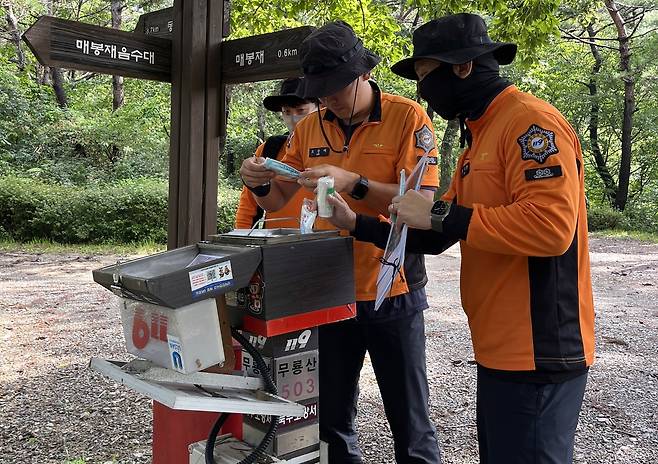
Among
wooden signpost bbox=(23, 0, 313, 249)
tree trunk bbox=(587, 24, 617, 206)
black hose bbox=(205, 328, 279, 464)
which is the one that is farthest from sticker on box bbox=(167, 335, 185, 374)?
tree trunk bbox=(587, 24, 617, 206)

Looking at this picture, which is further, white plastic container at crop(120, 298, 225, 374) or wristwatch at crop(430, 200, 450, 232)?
wristwatch at crop(430, 200, 450, 232)

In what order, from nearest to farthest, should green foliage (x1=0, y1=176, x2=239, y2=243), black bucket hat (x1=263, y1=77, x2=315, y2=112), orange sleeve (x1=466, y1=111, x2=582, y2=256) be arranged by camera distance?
orange sleeve (x1=466, y1=111, x2=582, y2=256) → black bucket hat (x1=263, y1=77, x2=315, y2=112) → green foliage (x1=0, y1=176, x2=239, y2=243)

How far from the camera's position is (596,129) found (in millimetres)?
19188

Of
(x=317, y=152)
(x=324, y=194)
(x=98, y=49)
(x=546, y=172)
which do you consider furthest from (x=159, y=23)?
(x=546, y=172)

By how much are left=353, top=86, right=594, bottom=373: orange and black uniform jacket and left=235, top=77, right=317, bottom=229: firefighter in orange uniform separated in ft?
4.25

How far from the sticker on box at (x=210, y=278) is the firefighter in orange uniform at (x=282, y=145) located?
1.30 meters

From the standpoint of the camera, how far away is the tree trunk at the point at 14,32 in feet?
54.4

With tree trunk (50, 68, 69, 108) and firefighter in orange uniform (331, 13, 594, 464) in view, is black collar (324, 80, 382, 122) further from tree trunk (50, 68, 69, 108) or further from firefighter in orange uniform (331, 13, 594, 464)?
tree trunk (50, 68, 69, 108)

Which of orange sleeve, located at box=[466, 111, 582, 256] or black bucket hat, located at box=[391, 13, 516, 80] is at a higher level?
black bucket hat, located at box=[391, 13, 516, 80]

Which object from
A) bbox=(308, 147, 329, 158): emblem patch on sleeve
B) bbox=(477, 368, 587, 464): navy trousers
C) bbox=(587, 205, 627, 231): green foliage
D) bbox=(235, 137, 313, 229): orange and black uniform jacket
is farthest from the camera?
bbox=(587, 205, 627, 231): green foliage

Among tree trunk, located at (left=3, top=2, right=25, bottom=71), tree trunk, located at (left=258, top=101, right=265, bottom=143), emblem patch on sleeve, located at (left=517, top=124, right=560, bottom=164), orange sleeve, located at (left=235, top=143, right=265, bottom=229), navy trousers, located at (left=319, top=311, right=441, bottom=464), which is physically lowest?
navy trousers, located at (left=319, top=311, right=441, bottom=464)

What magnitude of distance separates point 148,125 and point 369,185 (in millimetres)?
16438

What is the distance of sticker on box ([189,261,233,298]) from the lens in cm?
154

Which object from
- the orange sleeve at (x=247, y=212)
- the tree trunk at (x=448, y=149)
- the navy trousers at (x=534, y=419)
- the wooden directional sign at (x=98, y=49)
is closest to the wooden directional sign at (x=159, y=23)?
the wooden directional sign at (x=98, y=49)
